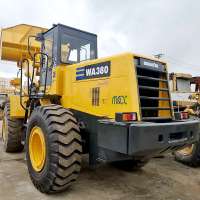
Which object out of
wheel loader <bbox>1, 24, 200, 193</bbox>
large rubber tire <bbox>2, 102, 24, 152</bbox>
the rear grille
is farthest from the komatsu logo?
large rubber tire <bbox>2, 102, 24, 152</bbox>

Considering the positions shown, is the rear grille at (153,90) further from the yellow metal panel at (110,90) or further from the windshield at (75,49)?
the windshield at (75,49)

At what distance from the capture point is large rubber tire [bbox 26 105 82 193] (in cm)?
394

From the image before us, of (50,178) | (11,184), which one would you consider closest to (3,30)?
(11,184)

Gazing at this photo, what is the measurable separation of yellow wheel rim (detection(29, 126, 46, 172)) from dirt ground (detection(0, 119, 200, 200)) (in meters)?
0.38

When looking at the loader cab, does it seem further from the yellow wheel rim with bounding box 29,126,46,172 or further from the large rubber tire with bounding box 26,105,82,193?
the large rubber tire with bounding box 26,105,82,193

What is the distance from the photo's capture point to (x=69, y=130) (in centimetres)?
405

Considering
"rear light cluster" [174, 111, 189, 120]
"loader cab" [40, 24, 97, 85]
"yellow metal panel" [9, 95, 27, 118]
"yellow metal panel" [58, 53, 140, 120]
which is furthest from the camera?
"yellow metal panel" [9, 95, 27, 118]

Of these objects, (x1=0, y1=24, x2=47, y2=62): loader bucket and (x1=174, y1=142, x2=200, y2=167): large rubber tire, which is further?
(x1=0, y1=24, x2=47, y2=62): loader bucket

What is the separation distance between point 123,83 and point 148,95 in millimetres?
581

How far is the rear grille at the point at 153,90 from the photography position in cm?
408

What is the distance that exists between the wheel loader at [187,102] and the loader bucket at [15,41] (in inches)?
178

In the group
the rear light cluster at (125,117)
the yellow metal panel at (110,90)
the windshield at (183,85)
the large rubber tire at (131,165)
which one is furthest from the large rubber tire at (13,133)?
the windshield at (183,85)

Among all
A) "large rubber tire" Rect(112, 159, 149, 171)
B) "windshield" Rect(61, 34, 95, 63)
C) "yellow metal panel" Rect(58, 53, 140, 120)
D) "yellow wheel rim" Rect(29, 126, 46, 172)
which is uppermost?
"windshield" Rect(61, 34, 95, 63)

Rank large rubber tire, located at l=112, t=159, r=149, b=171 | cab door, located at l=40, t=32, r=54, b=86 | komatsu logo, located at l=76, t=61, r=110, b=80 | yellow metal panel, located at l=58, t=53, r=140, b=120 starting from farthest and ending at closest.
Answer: large rubber tire, located at l=112, t=159, r=149, b=171
cab door, located at l=40, t=32, r=54, b=86
komatsu logo, located at l=76, t=61, r=110, b=80
yellow metal panel, located at l=58, t=53, r=140, b=120
